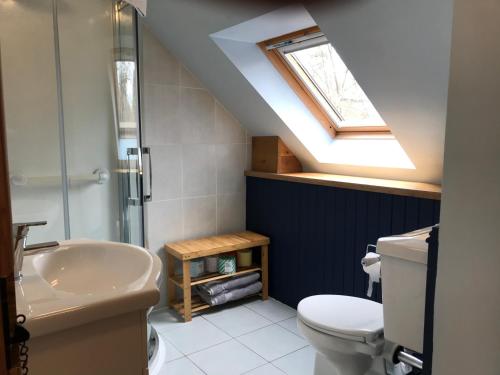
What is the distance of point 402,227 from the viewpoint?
7.04ft

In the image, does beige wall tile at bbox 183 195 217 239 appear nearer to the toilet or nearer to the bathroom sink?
the toilet

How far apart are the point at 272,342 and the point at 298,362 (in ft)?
0.82

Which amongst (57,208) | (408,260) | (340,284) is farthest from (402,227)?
(57,208)

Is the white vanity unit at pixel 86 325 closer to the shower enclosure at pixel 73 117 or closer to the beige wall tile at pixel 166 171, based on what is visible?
the shower enclosure at pixel 73 117

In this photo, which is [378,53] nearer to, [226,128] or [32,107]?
[226,128]

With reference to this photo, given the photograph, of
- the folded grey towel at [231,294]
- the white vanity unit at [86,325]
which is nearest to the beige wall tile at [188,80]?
the folded grey towel at [231,294]

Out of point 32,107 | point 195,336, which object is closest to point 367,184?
point 195,336

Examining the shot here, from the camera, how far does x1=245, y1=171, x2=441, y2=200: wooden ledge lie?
6.64ft

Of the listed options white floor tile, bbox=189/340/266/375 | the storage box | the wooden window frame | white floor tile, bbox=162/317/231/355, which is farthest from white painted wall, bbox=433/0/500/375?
the storage box

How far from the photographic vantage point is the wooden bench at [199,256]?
270cm

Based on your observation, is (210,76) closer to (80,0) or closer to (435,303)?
(80,0)

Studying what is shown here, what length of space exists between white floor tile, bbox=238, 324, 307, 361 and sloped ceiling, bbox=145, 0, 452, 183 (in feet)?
3.57

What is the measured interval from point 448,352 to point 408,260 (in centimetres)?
→ 37

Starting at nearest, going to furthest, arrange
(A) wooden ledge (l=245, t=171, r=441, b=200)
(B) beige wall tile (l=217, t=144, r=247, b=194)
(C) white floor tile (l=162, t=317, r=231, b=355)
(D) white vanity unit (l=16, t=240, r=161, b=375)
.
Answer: (D) white vanity unit (l=16, t=240, r=161, b=375)
(A) wooden ledge (l=245, t=171, r=441, b=200)
(C) white floor tile (l=162, t=317, r=231, b=355)
(B) beige wall tile (l=217, t=144, r=247, b=194)
